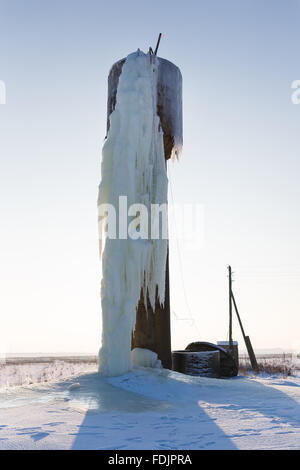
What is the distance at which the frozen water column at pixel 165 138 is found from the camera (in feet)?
27.5

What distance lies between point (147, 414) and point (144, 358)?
11.9ft

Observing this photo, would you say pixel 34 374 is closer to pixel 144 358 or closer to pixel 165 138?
pixel 144 358

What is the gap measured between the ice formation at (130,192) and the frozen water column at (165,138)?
1.15ft

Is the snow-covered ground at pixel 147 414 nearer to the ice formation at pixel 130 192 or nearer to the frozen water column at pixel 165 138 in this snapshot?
the ice formation at pixel 130 192

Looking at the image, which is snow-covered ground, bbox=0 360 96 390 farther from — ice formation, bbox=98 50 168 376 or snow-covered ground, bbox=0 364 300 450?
snow-covered ground, bbox=0 364 300 450

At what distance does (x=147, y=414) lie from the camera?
4.46 metres

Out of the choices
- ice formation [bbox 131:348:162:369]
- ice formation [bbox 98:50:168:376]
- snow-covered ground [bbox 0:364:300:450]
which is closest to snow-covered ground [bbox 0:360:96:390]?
ice formation [bbox 131:348:162:369]

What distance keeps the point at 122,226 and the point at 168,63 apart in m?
4.13

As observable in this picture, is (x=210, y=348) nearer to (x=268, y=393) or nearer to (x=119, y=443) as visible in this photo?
(x=268, y=393)

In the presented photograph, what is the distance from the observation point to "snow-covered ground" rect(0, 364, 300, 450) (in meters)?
3.19

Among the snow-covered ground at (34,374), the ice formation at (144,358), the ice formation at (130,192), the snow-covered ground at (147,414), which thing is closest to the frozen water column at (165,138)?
the ice formation at (144,358)

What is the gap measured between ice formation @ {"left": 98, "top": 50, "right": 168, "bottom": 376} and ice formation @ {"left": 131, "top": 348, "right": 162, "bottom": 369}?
0.99 metres

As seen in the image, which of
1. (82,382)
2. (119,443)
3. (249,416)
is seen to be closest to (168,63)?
(82,382)

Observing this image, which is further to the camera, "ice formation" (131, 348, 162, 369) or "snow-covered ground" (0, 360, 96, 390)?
"snow-covered ground" (0, 360, 96, 390)
